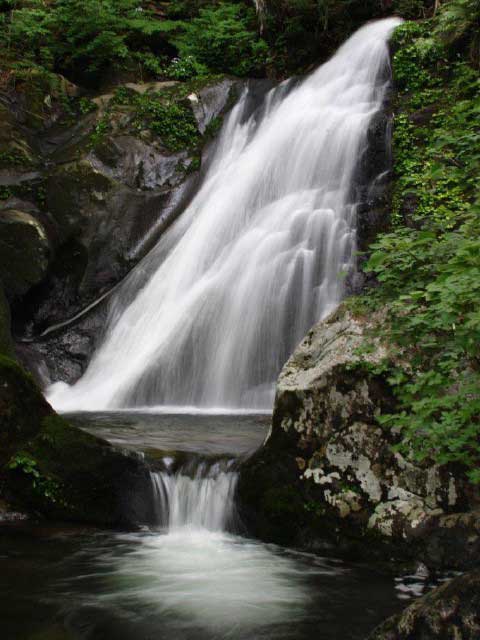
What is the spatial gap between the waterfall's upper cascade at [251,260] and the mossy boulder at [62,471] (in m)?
3.66

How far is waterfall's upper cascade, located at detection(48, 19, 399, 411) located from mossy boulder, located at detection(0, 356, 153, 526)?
3661 mm

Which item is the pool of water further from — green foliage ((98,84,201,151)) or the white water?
green foliage ((98,84,201,151))

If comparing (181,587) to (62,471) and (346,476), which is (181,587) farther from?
(62,471)

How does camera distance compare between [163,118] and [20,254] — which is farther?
[163,118]

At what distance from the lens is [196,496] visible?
5559 millimetres

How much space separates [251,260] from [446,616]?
8923 millimetres

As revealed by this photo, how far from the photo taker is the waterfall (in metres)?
5.48

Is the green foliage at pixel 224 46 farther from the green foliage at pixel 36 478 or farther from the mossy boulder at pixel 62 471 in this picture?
the green foliage at pixel 36 478

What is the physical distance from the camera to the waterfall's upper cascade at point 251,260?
385 inches

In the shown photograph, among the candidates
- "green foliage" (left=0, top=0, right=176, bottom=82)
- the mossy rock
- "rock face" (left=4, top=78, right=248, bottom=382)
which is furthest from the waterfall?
"green foliage" (left=0, top=0, right=176, bottom=82)

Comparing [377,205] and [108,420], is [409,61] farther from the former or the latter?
[108,420]

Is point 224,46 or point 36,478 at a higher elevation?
point 224,46

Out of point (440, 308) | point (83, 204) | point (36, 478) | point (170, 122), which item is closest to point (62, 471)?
point (36, 478)

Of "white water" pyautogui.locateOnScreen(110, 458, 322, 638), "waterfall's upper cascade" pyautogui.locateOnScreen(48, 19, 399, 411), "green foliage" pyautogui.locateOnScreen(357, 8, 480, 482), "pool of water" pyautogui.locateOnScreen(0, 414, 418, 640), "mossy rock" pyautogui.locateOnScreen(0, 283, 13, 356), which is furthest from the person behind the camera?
"waterfall's upper cascade" pyautogui.locateOnScreen(48, 19, 399, 411)
